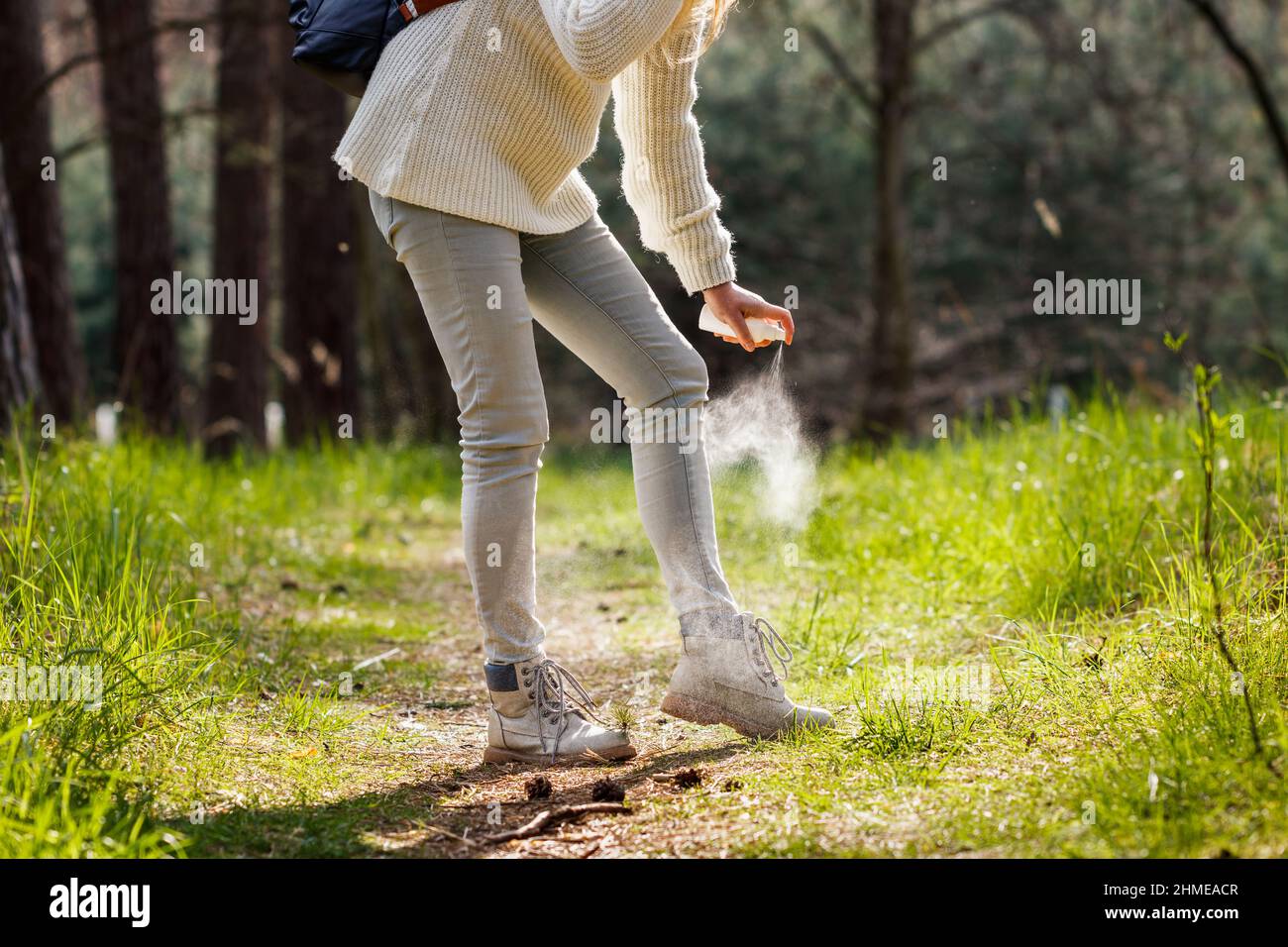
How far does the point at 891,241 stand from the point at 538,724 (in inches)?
319

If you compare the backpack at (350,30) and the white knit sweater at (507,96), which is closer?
the white knit sweater at (507,96)

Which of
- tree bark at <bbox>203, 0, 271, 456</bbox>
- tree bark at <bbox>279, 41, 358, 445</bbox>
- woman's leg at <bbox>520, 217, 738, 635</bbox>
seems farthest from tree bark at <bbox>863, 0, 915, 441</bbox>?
woman's leg at <bbox>520, 217, 738, 635</bbox>

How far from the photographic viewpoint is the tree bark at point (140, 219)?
23.7 feet

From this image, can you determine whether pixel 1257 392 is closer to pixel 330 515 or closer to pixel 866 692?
pixel 866 692

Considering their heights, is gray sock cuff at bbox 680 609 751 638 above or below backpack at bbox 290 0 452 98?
below

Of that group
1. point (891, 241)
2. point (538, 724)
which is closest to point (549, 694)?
point (538, 724)

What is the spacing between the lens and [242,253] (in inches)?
336

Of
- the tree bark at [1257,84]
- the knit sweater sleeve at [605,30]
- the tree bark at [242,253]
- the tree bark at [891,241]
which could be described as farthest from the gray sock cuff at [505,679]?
the tree bark at [891,241]

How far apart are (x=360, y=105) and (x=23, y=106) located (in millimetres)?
3978

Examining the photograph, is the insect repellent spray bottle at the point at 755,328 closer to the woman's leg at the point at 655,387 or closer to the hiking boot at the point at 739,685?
the woman's leg at the point at 655,387

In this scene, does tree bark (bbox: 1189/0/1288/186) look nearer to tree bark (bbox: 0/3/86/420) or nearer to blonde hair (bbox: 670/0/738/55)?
blonde hair (bbox: 670/0/738/55)

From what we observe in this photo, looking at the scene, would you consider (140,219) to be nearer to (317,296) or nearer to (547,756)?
(317,296)

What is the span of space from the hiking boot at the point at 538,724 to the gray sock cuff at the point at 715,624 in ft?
0.82

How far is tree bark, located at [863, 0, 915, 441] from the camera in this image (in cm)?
946
